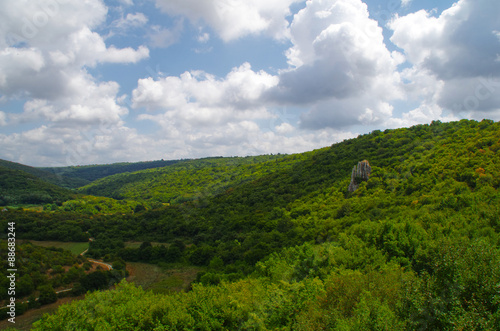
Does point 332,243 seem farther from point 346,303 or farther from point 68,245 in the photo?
point 68,245

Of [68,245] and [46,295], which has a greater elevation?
[46,295]

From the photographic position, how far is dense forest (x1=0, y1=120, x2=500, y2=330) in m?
12.4

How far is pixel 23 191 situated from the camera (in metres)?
109

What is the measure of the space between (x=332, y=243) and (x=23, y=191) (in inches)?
4944

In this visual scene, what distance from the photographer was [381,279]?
14.9 metres

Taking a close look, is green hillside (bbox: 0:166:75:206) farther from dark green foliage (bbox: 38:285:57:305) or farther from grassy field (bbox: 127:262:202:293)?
dark green foliage (bbox: 38:285:57:305)

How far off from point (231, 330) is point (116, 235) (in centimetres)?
6245

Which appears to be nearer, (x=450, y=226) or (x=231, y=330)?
(x=231, y=330)

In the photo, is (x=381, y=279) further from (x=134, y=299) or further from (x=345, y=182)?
(x=345, y=182)

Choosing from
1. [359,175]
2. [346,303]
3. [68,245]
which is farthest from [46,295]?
[359,175]

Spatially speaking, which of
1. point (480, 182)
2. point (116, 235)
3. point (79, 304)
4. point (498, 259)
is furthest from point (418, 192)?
point (116, 235)

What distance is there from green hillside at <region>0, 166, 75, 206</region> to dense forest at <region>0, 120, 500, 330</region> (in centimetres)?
1119

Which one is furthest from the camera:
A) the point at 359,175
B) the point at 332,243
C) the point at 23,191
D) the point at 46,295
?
the point at 23,191

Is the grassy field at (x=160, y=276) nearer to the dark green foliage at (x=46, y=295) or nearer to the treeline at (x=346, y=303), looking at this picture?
the dark green foliage at (x=46, y=295)
